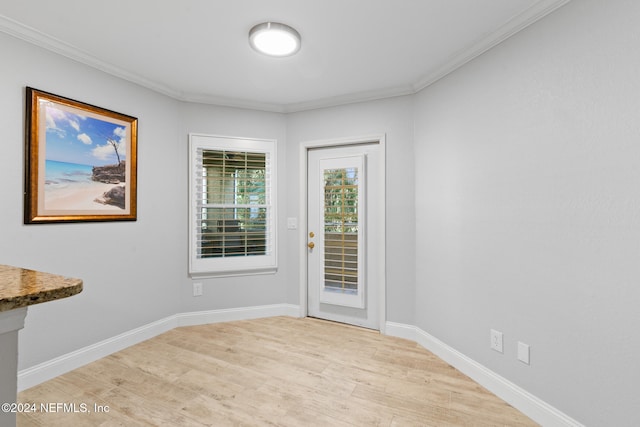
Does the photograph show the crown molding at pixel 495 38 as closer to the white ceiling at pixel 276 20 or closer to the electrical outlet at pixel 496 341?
the white ceiling at pixel 276 20

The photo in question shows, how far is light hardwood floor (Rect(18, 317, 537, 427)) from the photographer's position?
1.82m

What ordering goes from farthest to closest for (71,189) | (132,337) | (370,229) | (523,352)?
(370,229) → (132,337) → (71,189) → (523,352)

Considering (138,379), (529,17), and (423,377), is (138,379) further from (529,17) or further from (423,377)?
(529,17)

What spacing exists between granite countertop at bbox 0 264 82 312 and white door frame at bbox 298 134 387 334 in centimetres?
264

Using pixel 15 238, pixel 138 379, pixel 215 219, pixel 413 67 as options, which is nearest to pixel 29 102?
pixel 15 238

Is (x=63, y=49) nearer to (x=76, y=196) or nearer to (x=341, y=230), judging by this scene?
(x=76, y=196)

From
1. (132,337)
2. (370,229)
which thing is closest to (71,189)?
(132,337)

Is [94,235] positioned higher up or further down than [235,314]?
higher up

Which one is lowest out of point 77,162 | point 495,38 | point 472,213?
point 472,213

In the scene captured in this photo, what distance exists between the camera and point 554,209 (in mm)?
1754

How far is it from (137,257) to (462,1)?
10.6 ft

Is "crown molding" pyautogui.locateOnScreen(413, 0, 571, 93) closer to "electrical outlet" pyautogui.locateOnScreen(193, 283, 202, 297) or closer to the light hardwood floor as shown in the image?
the light hardwood floor

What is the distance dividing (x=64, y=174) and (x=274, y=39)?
6.22 ft

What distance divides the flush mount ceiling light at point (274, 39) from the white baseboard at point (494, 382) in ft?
8.85
